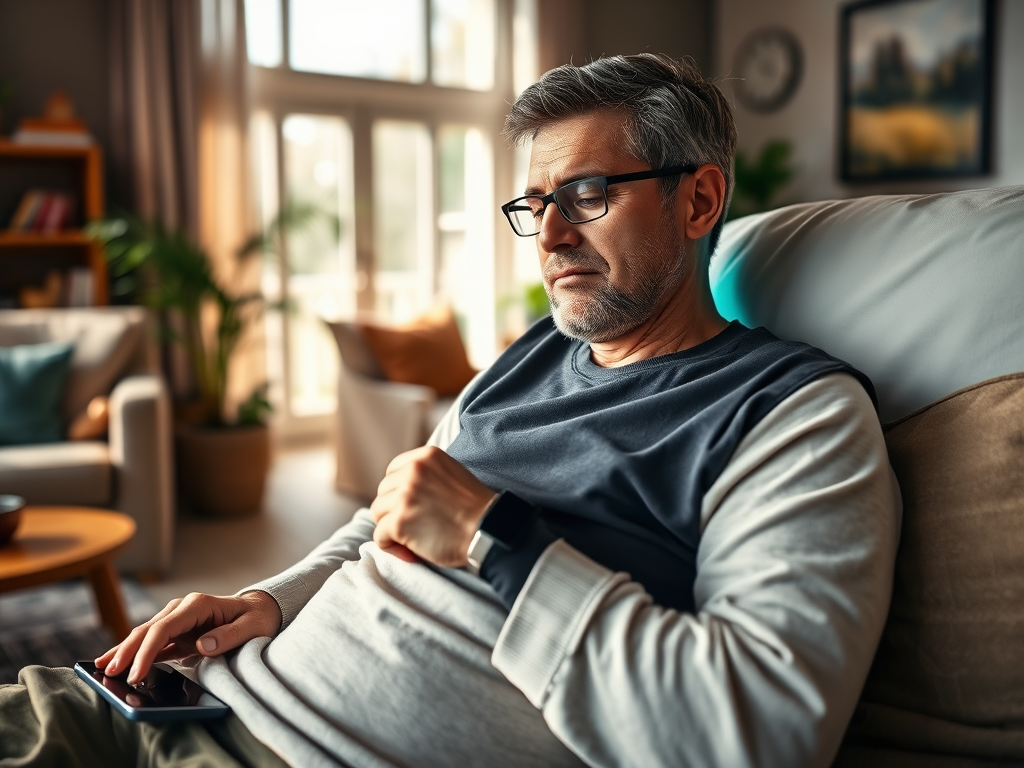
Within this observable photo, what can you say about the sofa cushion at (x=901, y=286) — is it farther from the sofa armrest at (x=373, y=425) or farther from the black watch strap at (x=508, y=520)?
the sofa armrest at (x=373, y=425)

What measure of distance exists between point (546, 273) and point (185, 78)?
363cm

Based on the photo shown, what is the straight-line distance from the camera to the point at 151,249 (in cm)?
357

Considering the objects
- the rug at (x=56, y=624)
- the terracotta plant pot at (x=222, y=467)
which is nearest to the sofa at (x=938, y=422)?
the rug at (x=56, y=624)

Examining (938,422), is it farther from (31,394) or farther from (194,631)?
(31,394)

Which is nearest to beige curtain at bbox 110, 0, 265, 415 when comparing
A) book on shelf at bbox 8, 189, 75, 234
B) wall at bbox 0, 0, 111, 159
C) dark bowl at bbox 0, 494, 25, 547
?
wall at bbox 0, 0, 111, 159

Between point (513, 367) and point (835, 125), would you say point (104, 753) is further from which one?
point (835, 125)

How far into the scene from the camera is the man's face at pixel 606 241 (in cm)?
114

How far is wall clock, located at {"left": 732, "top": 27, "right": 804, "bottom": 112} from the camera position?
18.6 ft

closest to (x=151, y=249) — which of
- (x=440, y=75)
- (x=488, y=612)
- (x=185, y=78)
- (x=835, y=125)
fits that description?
(x=185, y=78)

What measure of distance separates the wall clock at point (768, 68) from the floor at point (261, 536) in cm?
364

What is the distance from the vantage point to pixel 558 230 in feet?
3.77

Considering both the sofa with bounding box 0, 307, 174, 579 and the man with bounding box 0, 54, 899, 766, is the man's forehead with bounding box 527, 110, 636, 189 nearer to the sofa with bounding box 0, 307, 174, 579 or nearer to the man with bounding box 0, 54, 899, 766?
the man with bounding box 0, 54, 899, 766

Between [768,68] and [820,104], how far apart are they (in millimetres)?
448

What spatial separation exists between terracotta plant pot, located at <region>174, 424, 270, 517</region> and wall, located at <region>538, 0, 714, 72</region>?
2934mm
